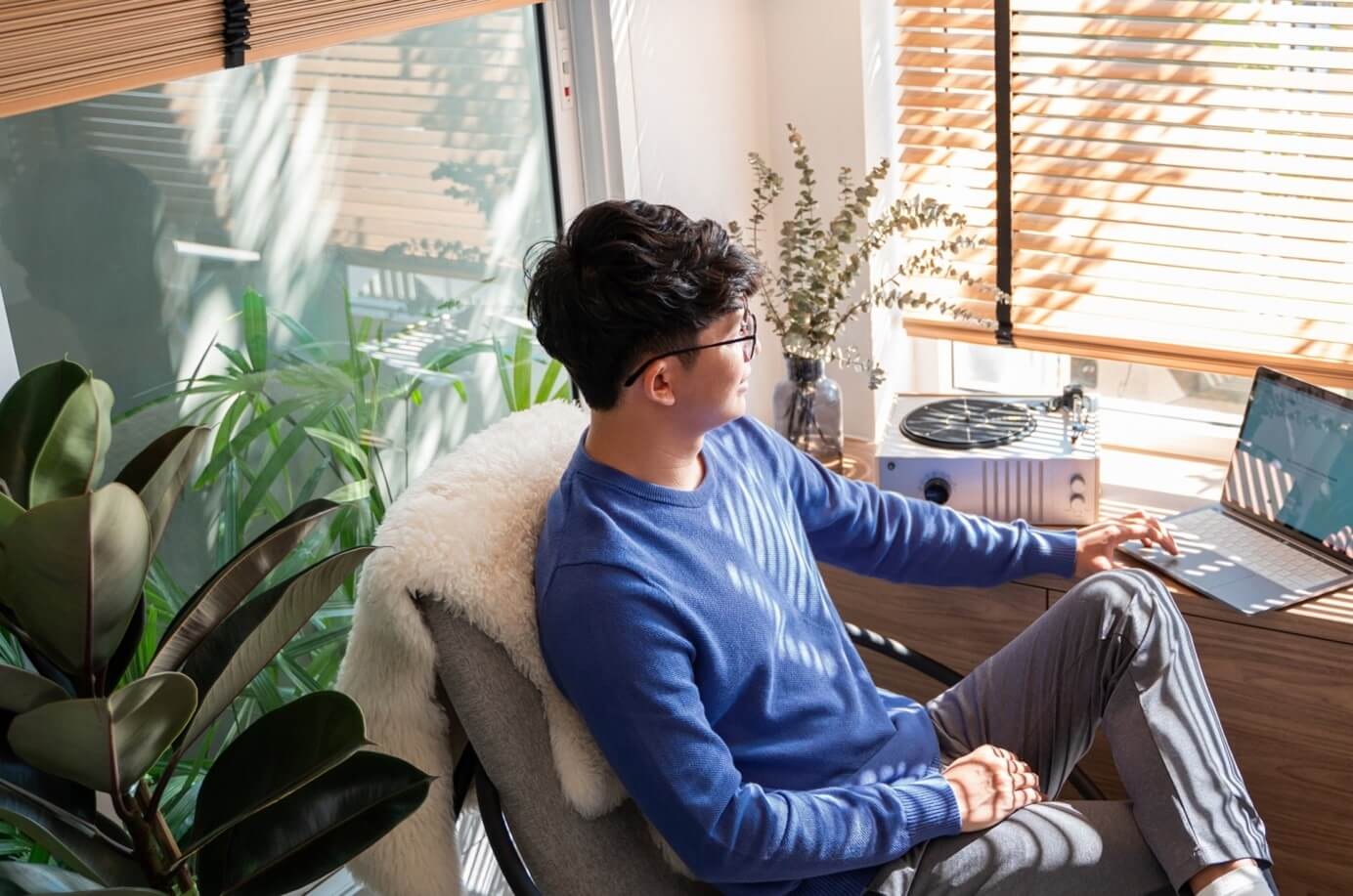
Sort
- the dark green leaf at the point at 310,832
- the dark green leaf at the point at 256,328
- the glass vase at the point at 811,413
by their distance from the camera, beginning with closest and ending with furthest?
the dark green leaf at the point at 310,832
the dark green leaf at the point at 256,328
the glass vase at the point at 811,413

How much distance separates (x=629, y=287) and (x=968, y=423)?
0.89 meters

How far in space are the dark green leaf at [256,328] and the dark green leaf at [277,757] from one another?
2.15ft

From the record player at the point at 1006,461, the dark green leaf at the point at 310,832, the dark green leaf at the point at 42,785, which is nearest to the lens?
the dark green leaf at the point at 42,785

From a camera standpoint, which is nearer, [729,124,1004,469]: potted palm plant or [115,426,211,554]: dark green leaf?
[115,426,211,554]: dark green leaf

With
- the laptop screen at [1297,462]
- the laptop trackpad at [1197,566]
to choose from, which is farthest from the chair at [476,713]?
A: the laptop screen at [1297,462]

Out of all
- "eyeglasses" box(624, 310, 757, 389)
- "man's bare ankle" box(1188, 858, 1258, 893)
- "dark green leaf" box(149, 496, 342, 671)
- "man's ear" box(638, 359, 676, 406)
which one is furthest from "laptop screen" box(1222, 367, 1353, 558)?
"dark green leaf" box(149, 496, 342, 671)

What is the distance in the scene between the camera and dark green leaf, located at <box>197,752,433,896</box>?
1152 mm

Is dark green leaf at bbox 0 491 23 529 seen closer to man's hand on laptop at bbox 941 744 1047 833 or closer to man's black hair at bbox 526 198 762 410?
man's black hair at bbox 526 198 762 410

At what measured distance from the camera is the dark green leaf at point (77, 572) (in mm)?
947

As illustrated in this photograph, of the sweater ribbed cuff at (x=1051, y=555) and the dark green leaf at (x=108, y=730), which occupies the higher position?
the dark green leaf at (x=108, y=730)

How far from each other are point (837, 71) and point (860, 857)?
139 cm

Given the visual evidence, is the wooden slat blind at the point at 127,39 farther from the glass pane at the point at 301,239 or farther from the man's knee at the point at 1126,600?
the man's knee at the point at 1126,600

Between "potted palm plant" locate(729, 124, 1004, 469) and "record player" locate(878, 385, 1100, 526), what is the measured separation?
0.14 m

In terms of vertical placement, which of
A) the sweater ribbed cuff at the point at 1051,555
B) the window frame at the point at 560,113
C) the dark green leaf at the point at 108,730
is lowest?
the sweater ribbed cuff at the point at 1051,555
